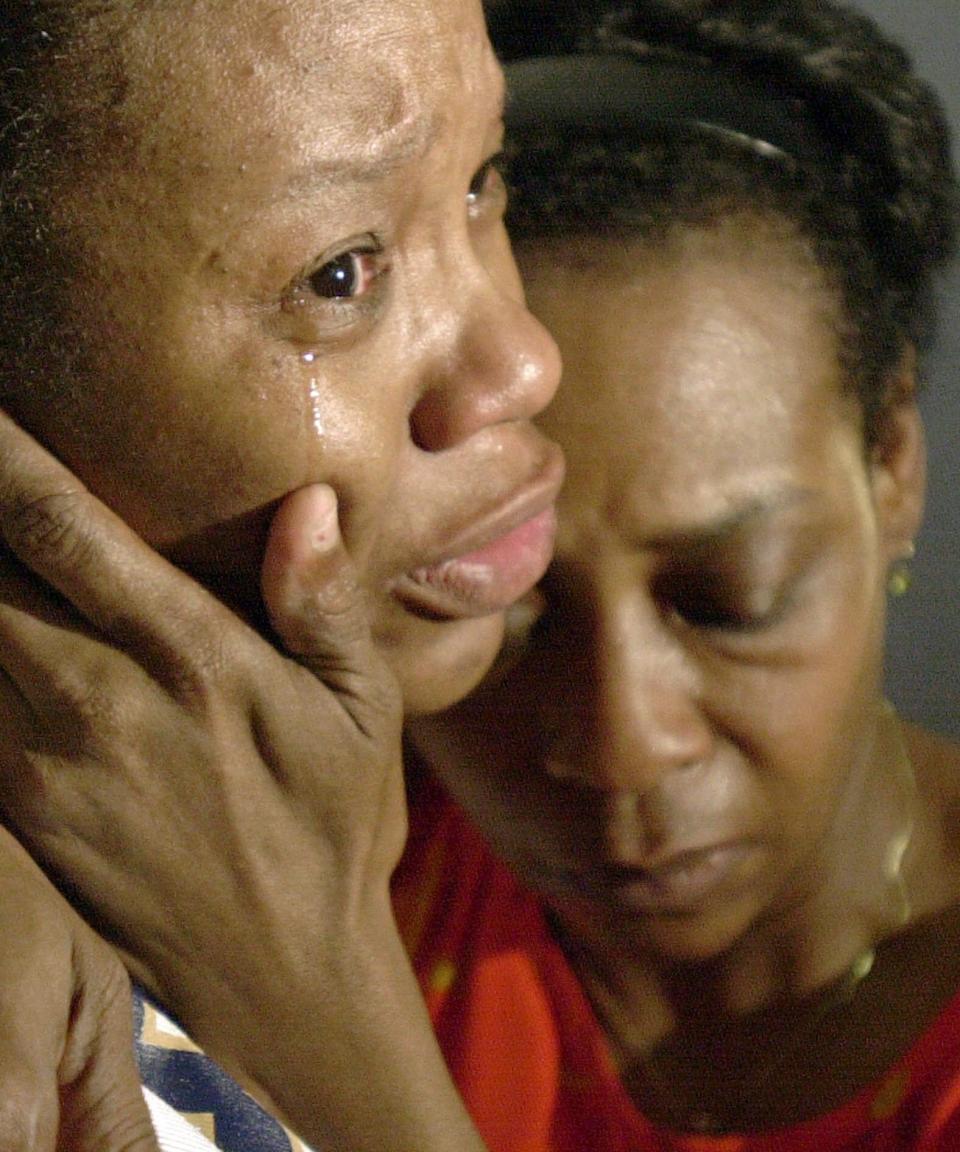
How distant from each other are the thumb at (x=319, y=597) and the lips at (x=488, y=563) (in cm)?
4

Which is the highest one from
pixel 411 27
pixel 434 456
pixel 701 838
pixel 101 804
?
pixel 411 27

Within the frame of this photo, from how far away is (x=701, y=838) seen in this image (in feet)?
3.44

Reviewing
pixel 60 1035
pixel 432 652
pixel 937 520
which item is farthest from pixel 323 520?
pixel 937 520

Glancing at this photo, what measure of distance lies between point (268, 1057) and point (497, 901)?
50 cm

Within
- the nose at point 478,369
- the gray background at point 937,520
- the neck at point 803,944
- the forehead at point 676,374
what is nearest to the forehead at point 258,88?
the nose at point 478,369

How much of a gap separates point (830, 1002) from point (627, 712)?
38 centimetres

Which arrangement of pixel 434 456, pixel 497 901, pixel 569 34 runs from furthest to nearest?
pixel 497 901 < pixel 569 34 < pixel 434 456

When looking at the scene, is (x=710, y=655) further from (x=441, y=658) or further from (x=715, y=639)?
(x=441, y=658)

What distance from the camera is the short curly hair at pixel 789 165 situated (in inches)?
40.4

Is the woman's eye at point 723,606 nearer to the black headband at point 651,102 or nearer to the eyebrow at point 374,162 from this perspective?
the black headband at point 651,102

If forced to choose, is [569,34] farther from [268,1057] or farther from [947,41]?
[268,1057]

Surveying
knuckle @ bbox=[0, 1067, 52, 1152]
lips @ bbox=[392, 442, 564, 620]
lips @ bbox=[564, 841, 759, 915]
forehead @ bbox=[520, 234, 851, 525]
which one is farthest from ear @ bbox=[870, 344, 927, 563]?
knuckle @ bbox=[0, 1067, 52, 1152]

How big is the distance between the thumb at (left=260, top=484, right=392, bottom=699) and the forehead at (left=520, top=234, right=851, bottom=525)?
0.76 feet

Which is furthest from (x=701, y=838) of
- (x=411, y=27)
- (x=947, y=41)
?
(x=947, y=41)
